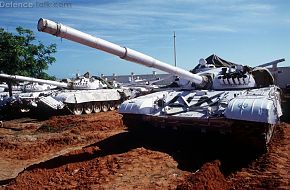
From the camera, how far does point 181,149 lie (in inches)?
344

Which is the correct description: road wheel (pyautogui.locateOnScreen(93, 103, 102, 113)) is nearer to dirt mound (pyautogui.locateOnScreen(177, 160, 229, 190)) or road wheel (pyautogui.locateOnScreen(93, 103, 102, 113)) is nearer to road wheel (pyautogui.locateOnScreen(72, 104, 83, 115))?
road wheel (pyautogui.locateOnScreen(72, 104, 83, 115))

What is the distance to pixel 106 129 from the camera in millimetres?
13070

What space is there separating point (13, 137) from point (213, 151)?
6.98 m

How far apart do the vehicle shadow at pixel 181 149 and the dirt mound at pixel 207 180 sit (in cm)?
43

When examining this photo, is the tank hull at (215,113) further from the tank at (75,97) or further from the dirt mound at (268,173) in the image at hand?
the tank at (75,97)

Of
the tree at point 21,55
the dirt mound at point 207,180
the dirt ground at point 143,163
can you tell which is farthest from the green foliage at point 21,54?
the dirt mound at point 207,180

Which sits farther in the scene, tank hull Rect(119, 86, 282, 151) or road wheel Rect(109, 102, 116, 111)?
road wheel Rect(109, 102, 116, 111)

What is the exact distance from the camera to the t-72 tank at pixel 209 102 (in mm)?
7082

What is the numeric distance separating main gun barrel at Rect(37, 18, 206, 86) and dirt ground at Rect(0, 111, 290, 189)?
1980mm

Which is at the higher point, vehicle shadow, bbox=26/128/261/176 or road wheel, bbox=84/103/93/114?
road wheel, bbox=84/103/93/114

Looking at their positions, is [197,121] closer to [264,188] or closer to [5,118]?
[264,188]

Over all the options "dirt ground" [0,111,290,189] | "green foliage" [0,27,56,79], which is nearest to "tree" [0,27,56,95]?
"green foliage" [0,27,56,79]

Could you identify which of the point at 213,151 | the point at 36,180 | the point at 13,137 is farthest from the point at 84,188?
the point at 13,137

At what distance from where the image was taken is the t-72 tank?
708 cm
